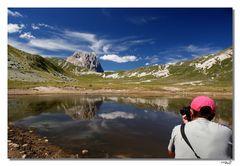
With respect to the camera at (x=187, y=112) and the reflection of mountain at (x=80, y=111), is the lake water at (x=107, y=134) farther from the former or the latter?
the camera at (x=187, y=112)

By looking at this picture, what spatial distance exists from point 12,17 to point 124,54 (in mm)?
4716

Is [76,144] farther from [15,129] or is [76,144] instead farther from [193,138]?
[193,138]

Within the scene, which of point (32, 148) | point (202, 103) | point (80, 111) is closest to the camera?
point (202, 103)

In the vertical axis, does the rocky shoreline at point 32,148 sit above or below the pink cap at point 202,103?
below

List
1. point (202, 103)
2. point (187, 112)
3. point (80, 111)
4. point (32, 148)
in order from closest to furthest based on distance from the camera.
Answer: point (202, 103)
point (187, 112)
point (32, 148)
point (80, 111)

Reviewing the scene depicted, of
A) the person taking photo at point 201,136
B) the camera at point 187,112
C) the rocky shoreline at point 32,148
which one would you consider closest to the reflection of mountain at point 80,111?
the rocky shoreline at point 32,148

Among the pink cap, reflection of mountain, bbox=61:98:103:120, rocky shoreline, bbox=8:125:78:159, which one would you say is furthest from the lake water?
the pink cap

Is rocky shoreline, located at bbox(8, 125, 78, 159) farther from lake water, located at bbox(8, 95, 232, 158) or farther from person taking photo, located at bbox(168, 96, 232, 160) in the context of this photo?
person taking photo, located at bbox(168, 96, 232, 160)

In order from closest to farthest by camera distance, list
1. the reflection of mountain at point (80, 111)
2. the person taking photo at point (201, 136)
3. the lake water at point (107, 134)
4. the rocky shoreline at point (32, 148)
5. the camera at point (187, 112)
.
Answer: the person taking photo at point (201, 136) < the camera at point (187, 112) < the rocky shoreline at point (32, 148) < the lake water at point (107, 134) < the reflection of mountain at point (80, 111)

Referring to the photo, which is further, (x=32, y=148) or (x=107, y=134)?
(x=107, y=134)

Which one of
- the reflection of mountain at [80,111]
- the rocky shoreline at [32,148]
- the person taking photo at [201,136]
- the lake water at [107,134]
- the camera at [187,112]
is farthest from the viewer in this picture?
the reflection of mountain at [80,111]

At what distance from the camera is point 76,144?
10.0 meters

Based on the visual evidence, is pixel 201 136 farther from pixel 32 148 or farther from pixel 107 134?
pixel 107 134

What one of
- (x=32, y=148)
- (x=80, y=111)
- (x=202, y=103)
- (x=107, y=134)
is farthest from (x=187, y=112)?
(x=80, y=111)
